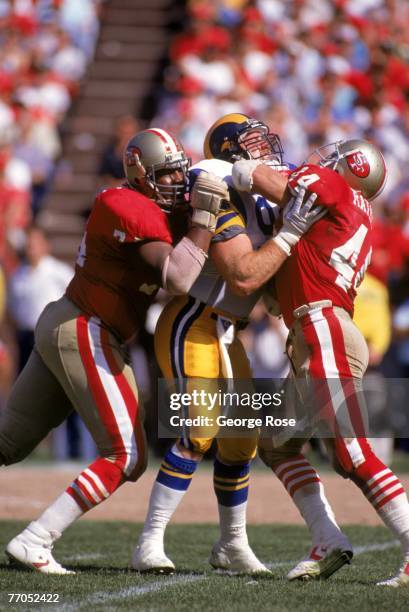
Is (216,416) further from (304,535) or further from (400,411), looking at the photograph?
(400,411)

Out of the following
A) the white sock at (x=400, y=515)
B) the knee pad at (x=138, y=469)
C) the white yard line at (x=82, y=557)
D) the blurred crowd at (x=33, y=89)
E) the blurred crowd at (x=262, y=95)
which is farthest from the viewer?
the blurred crowd at (x=33, y=89)

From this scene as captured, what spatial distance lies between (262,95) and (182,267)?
29.7ft

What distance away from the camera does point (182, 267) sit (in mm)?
5137

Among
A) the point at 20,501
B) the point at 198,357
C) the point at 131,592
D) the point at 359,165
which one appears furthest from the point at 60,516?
the point at 20,501

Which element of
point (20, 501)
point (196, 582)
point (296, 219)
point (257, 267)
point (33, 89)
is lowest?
point (20, 501)

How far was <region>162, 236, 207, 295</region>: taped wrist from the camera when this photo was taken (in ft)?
16.9

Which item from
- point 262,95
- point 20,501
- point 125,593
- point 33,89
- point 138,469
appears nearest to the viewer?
point 125,593

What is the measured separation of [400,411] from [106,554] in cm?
606

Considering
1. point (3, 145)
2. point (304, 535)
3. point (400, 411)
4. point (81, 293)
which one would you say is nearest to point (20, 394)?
point (81, 293)

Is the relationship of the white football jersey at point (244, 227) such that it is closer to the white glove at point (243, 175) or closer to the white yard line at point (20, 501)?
the white glove at point (243, 175)

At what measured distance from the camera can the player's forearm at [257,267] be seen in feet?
17.0

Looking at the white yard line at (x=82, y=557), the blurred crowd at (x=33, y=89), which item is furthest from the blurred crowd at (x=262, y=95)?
the white yard line at (x=82, y=557)

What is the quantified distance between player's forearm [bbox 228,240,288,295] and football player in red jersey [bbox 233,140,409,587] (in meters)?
0.17

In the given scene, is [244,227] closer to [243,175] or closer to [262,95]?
Result: [243,175]
